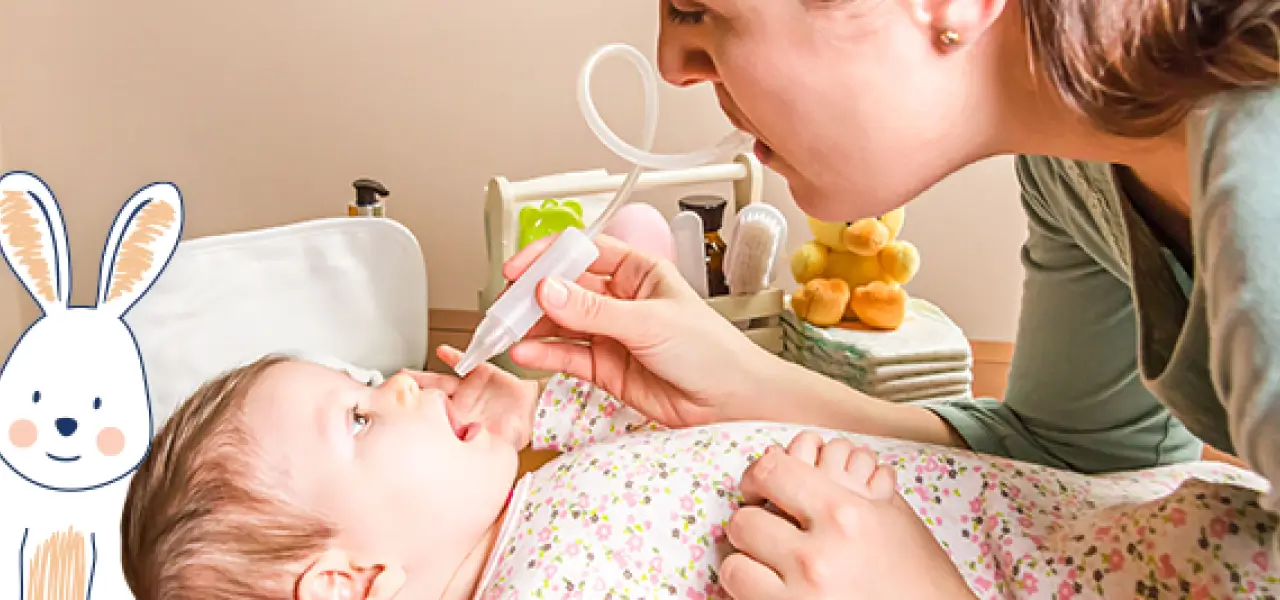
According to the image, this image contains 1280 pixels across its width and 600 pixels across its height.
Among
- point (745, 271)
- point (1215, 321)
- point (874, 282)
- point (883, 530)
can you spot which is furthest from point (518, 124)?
point (1215, 321)

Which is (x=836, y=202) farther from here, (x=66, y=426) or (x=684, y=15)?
(x=66, y=426)

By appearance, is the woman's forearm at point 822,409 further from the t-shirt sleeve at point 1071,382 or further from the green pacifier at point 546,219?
the green pacifier at point 546,219

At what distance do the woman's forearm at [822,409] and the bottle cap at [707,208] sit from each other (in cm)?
63

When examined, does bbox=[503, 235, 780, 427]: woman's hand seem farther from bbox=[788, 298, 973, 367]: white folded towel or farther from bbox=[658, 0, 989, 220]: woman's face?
bbox=[788, 298, 973, 367]: white folded towel

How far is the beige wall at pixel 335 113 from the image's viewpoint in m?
1.78

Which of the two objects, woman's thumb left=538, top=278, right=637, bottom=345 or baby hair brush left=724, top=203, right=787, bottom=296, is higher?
woman's thumb left=538, top=278, right=637, bottom=345

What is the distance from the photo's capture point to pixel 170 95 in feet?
5.99

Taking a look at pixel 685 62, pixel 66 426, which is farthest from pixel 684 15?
pixel 66 426

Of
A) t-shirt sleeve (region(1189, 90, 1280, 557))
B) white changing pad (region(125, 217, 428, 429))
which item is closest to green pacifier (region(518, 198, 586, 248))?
white changing pad (region(125, 217, 428, 429))

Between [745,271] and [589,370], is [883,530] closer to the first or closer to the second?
[589,370]

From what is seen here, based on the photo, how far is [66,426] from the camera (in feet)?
3.13

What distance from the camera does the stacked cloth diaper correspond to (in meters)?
1.53

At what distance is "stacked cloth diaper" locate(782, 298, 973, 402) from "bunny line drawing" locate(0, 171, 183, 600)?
38.3 inches

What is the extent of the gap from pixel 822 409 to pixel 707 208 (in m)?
0.67
